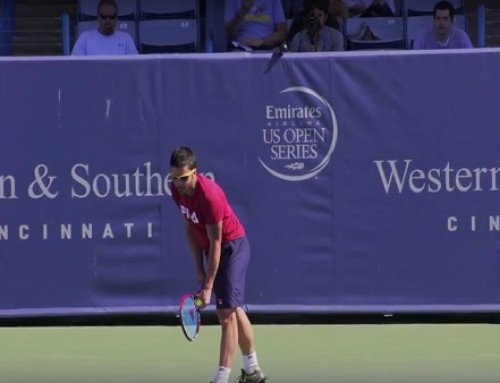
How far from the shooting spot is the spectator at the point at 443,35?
12.2 metres

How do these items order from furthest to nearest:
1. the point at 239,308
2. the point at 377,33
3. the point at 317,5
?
the point at 377,33, the point at 317,5, the point at 239,308

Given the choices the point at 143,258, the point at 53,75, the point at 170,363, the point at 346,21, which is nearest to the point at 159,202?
the point at 143,258

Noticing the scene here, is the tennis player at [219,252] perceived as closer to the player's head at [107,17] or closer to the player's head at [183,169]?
the player's head at [183,169]

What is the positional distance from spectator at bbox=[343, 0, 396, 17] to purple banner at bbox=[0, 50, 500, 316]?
2.51 metres

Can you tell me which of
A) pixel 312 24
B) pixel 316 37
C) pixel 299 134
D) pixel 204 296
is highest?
pixel 312 24

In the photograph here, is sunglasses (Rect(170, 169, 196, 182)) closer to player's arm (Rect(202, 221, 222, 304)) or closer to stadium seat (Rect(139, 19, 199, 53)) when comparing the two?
player's arm (Rect(202, 221, 222, 304))

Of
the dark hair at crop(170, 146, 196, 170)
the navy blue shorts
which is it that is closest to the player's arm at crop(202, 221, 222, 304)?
the navy blue shorts

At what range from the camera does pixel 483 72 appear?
11344mm

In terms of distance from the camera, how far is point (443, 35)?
12.3 m

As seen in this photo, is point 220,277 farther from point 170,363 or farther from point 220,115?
point 220,115

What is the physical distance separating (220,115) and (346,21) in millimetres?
2472

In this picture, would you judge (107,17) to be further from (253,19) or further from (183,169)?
(183,169)

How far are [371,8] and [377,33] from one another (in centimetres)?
49

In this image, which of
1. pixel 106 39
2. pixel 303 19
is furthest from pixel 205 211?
pixel 106 39
